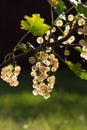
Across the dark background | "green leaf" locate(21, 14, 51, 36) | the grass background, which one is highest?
the dark background

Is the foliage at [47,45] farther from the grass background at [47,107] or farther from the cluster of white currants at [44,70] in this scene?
the grass background at [47,107]

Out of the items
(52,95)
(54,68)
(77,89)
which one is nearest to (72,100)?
(52,95)

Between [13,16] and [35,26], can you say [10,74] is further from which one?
[13,16]

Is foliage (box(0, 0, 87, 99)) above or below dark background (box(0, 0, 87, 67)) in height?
below

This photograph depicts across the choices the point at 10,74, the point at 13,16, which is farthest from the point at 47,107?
the point at 10,74

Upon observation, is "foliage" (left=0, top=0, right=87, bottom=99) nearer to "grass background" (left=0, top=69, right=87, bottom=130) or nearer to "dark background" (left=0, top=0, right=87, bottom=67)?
"grass background" (left=0, top=69, right=87, bottom=130)

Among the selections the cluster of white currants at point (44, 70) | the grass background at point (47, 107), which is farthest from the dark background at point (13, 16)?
the cluster of white currants at point (44, 70)

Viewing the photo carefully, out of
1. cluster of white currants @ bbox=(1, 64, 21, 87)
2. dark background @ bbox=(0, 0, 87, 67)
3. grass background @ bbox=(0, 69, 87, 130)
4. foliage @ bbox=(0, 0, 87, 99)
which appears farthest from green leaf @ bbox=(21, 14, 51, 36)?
dark background @ bbox=(0, 0, 87, 67)
